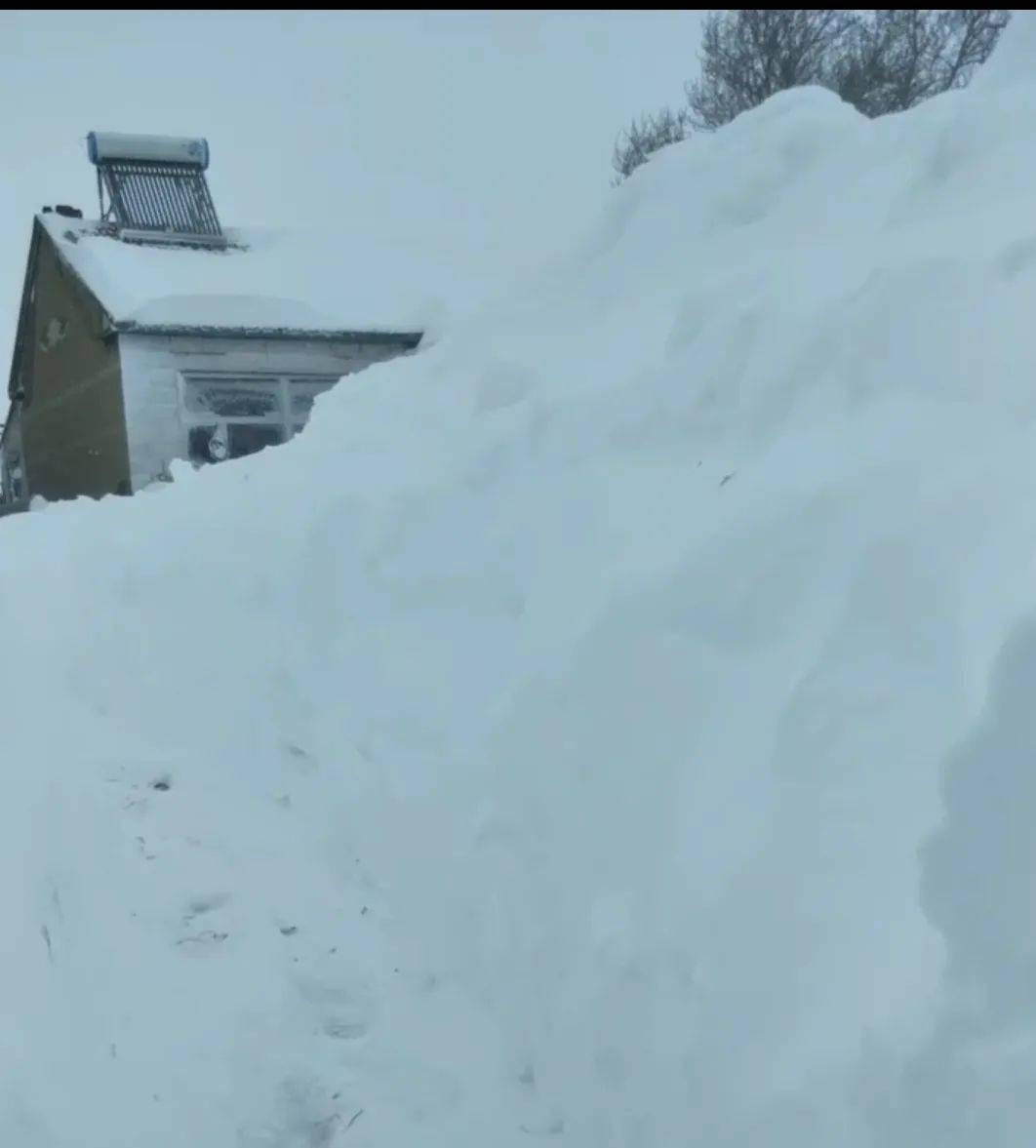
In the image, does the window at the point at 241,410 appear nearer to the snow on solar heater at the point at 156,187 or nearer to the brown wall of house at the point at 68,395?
the brown wall of house at the point at 68,395

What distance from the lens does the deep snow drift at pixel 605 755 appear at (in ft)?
7.13

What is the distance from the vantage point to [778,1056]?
84.2 inches

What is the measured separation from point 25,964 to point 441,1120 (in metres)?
1.21

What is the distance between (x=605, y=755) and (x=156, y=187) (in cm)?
1490

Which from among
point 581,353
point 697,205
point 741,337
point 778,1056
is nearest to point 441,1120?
point 778,1056

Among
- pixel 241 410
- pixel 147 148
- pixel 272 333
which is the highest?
pixel 147 148

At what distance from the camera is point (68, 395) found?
15.0 meters

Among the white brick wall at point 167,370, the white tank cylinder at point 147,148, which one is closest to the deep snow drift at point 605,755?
the white brick wall at point 167,370

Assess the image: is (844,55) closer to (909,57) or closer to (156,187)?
(909,57)

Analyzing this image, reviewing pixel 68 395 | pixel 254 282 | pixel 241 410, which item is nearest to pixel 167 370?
pixel 241 410

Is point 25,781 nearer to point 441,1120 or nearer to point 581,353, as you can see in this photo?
point 441,1120

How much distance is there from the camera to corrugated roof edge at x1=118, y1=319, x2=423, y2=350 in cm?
1306

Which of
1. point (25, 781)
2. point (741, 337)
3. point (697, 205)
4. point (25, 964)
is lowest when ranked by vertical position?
point (25, 964)

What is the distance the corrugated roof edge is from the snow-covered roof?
28 mm
